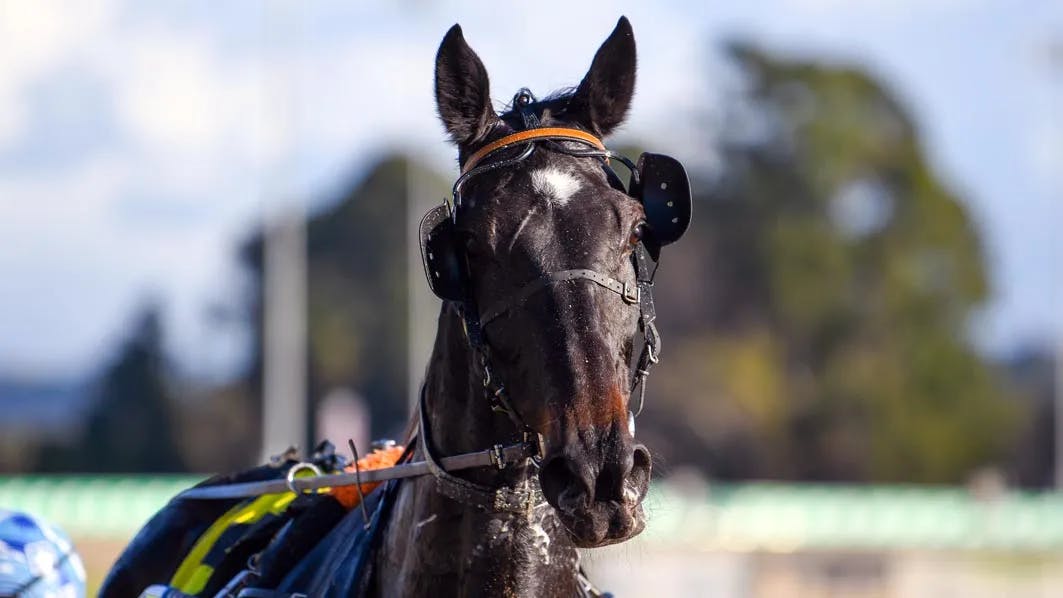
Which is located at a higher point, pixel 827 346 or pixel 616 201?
pixel 616 201

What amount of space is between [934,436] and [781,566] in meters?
26.4

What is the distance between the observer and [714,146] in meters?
50.3

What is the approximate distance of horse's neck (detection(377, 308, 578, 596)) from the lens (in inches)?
160

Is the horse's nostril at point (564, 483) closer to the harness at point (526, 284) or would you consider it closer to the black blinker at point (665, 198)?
the harness at point (526, 284)

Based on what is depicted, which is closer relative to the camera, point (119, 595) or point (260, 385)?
point (119, 595)

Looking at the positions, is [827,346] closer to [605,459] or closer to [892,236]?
[892,236]

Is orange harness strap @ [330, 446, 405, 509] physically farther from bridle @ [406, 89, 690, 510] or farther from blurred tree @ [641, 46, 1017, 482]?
blurred tree @ [641, 46, 1017, 482]

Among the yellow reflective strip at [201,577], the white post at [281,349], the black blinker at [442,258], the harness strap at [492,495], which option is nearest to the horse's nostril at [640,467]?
the harness strap at [492,495]

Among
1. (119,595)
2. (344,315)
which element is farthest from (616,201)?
(344,315)

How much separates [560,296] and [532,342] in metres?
0.13

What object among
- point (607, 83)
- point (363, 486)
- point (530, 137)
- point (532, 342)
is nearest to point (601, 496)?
point (532, 342)

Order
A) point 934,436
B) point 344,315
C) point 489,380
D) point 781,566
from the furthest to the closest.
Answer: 1. point 344,315
2. point 934,436
3. point 781,566
4. point 489,380

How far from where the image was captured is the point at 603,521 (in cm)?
355

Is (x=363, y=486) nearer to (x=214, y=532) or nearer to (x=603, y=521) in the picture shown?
(x=214, y=532)
